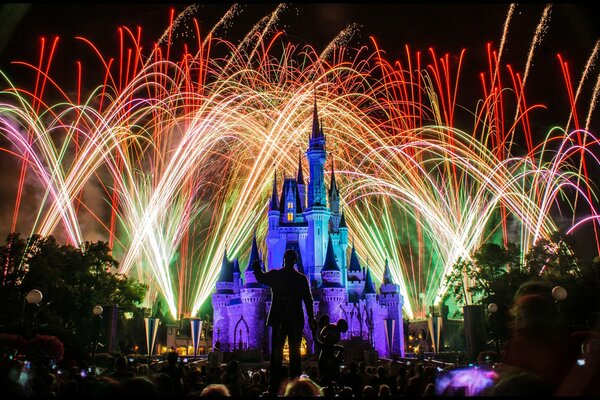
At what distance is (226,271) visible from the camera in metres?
89.5

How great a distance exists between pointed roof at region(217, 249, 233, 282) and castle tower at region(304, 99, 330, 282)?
463 inches

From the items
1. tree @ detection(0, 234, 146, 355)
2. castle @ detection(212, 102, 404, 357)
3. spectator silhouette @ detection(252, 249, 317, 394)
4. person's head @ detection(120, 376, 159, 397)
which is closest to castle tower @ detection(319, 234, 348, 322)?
castle @ detection(212, 102, 404, 357)

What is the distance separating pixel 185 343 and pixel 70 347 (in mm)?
60573

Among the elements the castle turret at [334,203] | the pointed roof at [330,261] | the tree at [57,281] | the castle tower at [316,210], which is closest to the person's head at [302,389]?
the tree at [57,281]

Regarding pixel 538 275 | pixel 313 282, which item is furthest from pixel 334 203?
pixel 538 275

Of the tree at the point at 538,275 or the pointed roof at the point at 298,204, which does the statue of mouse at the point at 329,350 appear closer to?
the tree at the point at 538,275

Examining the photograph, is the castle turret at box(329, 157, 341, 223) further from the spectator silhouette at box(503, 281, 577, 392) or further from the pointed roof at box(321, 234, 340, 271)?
the spectator silhouette at box(503, 281, 577, 392)

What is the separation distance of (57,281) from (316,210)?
1732 inches

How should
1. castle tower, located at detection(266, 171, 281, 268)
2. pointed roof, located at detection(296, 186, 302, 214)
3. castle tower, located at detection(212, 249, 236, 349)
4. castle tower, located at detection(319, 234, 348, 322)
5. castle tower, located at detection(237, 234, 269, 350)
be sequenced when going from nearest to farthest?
1. castle tower, located at detection(237, 234, 269, 350)
2. castle tower, located at detection(319, 234, 348, 322)
3. castle tower, located at detection(212, 249, 236, 349)
4. castle tower, located at detection(266, 171, 281, 268)
5. pointed roof, located at detection(296, 186, 302, 214)

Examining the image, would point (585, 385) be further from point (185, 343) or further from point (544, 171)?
point (185, 343)

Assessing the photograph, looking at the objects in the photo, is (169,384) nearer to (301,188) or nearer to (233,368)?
(233,368)

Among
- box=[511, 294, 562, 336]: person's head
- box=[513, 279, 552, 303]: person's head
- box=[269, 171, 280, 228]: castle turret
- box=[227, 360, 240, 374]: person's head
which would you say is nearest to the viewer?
box=[511, 294, 562, 336]: person's head

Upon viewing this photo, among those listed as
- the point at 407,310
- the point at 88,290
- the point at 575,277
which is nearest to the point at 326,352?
the point at 575,277

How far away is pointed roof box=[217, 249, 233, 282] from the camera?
88750 millimetres
